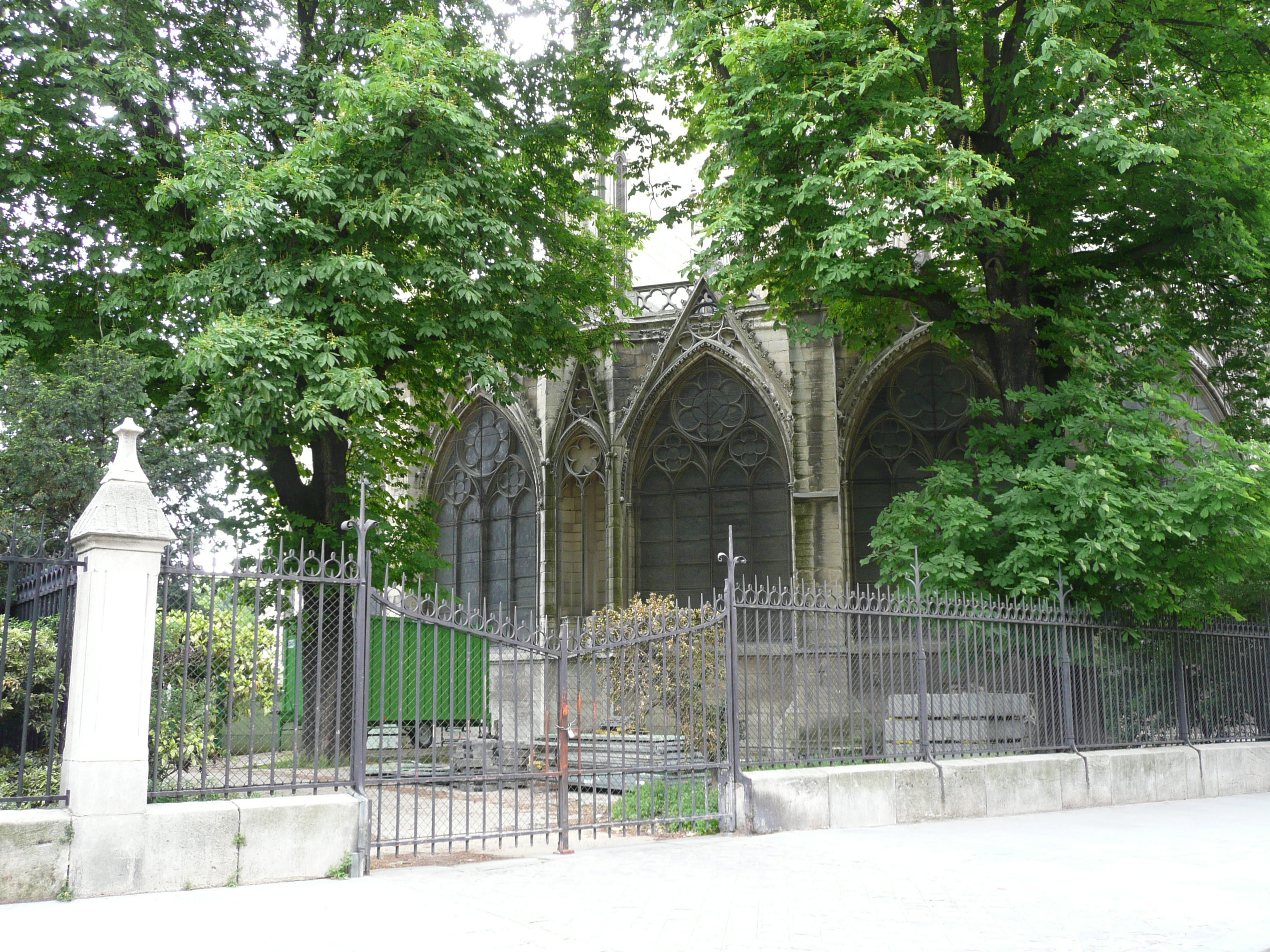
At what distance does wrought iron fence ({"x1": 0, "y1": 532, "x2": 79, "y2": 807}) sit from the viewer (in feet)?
21.5

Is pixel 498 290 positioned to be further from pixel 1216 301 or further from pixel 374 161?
pixel 1216 301

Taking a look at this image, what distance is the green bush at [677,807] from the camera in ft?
28.2

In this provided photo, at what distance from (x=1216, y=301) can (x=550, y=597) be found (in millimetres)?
11505

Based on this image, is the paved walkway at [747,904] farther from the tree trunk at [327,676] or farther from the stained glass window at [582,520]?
the stained glass window at [582,520]

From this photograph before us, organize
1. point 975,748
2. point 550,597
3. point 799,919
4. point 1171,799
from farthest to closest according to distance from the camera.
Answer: point 550,597 → point 1171,799 → point 975,748 → point 799,919

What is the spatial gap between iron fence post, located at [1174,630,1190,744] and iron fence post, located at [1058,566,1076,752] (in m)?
1.96

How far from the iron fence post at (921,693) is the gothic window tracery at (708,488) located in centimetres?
885

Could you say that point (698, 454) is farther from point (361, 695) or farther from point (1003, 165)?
point (361, 695)

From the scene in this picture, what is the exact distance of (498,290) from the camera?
13.6 m

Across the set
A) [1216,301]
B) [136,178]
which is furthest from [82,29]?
[1216,301]

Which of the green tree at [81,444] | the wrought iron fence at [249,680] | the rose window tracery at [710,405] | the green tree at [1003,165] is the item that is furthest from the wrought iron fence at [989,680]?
the rose window tracery at [710,405]

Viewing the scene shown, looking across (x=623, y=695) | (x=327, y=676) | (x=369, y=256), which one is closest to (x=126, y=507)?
(x=623, y=695)

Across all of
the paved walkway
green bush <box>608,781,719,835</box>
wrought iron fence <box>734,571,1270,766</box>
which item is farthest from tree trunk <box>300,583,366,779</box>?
wrought iron fence <box>734,571,1270,766</box>

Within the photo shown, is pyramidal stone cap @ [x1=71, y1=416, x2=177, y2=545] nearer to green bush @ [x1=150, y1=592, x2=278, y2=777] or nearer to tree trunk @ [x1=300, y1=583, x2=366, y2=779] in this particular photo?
green bush @ [x1=150, y1=592, x2=278, y2=777]
